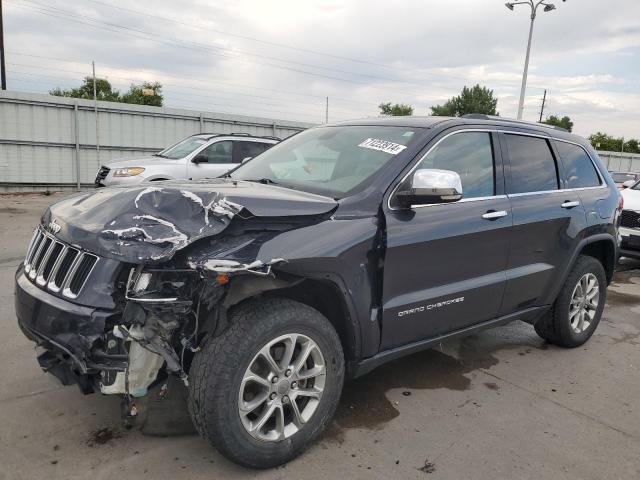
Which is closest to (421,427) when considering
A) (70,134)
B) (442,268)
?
(442,268)

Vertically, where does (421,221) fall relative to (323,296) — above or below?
above

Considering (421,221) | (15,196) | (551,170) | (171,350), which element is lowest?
(15,196)

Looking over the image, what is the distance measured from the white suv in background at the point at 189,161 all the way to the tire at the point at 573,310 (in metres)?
6.87

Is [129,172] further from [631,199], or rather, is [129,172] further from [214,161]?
[631,199]

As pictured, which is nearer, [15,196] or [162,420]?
[162,420]

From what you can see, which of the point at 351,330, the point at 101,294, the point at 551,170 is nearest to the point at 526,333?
the point at 551,170

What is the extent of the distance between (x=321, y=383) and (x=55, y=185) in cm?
1543

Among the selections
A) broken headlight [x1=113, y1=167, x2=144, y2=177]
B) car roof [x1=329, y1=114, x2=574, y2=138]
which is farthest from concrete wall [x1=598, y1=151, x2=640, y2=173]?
car roof [x1=329, y1=114, x2=574, y2=138]

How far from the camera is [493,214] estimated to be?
3537 mm

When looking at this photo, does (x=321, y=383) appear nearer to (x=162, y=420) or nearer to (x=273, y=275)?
(x=273, y=275)

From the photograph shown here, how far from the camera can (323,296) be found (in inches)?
111

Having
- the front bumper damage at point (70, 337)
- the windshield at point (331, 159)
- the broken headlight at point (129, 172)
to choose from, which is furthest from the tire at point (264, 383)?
the broken headlight at point (129, 172)

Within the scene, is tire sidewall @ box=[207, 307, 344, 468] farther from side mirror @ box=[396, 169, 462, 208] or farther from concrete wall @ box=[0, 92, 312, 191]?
concrete wall @ box=[0, 92, 312, 191]

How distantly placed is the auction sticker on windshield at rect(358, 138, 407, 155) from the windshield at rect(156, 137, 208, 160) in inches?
317
